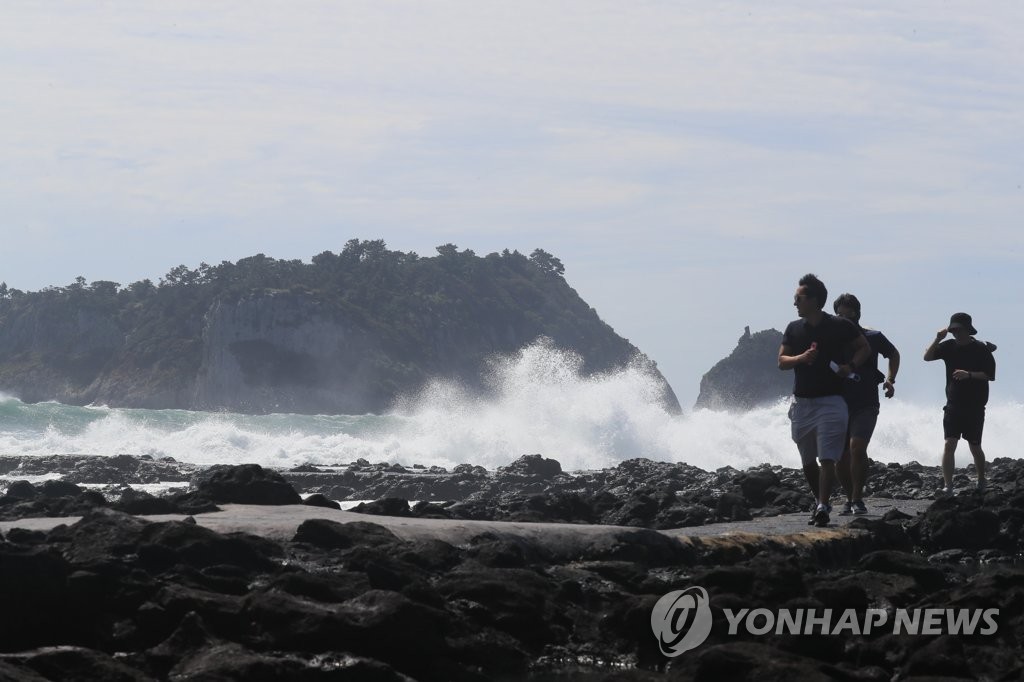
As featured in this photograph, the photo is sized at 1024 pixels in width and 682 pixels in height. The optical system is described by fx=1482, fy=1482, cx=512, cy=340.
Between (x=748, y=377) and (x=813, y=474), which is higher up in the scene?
(x=748, y=377)

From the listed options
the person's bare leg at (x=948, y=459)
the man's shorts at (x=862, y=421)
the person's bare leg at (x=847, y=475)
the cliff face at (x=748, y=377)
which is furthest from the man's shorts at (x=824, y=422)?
the cliff face at (x=748, y=377)

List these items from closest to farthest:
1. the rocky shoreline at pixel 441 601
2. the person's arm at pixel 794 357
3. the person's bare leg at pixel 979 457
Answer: the rocky shoreline at pixel 441 601
the person's arm at pixel 794 357
the person's bare leg at pixel 979 457

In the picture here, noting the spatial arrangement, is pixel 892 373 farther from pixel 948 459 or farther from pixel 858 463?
pixel 948 459

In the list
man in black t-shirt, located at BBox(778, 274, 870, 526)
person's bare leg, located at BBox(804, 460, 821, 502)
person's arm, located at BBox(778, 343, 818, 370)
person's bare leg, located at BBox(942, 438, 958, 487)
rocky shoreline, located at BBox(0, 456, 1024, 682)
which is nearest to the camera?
rocky shoreline, located at BBox(0, 456, 1024, 682)

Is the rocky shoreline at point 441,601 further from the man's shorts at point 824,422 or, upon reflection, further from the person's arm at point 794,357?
the person's arm at point 794,357

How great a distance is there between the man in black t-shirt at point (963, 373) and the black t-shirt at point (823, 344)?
3.29 metres

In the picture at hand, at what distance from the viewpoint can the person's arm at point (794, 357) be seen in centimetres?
982

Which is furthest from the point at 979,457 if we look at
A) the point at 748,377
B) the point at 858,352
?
the point at 748,377

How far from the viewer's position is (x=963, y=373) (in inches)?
510

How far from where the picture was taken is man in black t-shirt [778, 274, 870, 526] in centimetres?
1000

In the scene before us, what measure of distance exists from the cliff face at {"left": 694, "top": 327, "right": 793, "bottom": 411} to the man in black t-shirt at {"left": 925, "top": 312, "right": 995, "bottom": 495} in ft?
307

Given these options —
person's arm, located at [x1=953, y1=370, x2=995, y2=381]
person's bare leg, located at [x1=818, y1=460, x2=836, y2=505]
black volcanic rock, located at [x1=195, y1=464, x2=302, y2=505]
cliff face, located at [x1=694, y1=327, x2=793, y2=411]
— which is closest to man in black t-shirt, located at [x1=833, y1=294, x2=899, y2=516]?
person's bare leg, located at [x1=818, y1=460, x2=836, y2=505]

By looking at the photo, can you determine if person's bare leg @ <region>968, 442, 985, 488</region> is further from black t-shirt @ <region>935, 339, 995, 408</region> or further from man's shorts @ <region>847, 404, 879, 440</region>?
man's shorts @ <region>847, 404, 879, 440</region>

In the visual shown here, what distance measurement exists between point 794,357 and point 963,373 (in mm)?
3637
